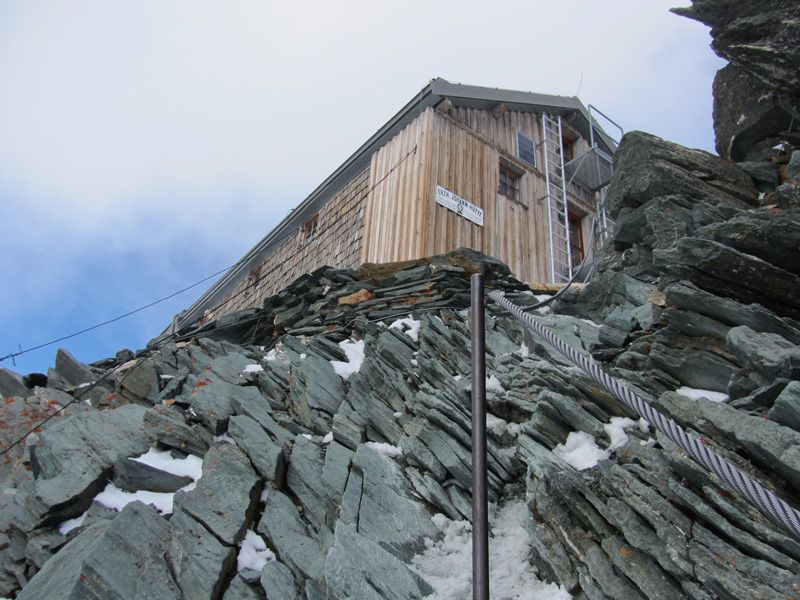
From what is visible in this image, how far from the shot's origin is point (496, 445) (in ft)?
21.2

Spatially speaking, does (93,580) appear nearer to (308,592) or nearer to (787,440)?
(308,592)

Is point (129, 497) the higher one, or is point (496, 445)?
point (496, 445)

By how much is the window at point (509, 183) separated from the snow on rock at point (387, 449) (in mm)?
10297

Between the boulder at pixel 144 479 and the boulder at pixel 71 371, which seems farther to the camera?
the boulder at pixel 71 371

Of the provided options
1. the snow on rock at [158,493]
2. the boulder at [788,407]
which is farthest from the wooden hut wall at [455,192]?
the boulder at [788,407]

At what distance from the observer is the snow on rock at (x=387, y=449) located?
22.1 ft

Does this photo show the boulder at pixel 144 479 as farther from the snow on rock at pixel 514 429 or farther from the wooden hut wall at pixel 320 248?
the wooden hut wall at pixel 320 248

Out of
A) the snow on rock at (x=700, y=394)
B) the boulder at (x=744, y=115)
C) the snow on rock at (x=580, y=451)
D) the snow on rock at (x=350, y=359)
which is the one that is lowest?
the snow on rock at (x=580, y=451)

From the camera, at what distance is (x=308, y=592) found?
5348mm

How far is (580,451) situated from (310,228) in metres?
14.3

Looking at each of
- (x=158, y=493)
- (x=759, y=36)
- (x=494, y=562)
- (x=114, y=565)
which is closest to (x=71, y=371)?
(x=158, y=493)

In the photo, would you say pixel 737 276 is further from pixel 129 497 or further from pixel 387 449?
pixel 129 497

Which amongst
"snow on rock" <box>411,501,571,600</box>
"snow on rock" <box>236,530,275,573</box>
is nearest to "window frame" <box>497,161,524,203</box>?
"snow on rock" <box>411,501,571,600</box>

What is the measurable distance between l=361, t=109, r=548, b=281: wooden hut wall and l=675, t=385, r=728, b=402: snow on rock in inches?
313
